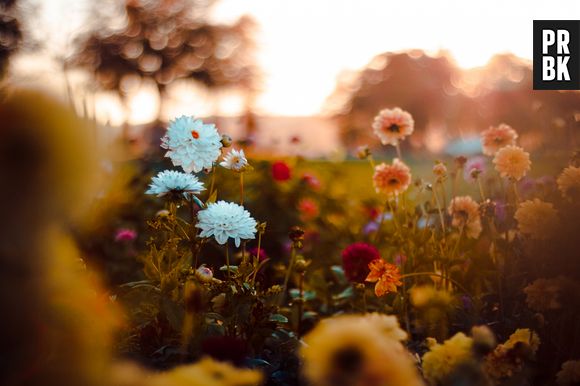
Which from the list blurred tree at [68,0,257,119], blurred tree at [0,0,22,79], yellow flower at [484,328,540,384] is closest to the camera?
yellow flower at [484,328,540,384]

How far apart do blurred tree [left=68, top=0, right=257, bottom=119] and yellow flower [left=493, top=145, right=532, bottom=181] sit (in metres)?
15.8

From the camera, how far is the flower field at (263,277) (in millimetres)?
792

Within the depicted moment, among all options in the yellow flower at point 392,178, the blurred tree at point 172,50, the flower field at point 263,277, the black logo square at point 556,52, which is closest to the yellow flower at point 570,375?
the flower field at point 263,277

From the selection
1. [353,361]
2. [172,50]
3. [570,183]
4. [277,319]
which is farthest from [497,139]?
[172,50]

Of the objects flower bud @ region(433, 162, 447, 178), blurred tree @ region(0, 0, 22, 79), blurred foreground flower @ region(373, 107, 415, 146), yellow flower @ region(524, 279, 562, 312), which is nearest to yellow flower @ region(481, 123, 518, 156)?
flower bud @ region(433, 162, 447, 178)

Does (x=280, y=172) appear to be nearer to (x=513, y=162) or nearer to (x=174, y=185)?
(x=513, y=162)

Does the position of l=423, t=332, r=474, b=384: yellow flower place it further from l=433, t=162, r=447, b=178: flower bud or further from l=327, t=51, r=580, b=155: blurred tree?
l=327, t=51, r=580, b=155: blurred tree

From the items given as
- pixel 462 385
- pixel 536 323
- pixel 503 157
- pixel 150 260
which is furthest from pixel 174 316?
pixel 503 157

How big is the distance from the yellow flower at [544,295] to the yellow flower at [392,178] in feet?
3.01

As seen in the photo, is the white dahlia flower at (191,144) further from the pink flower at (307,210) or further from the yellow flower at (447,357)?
the pink flower at (307,210)

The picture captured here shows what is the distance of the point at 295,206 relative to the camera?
468cm

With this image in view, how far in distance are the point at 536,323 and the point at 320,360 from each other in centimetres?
168

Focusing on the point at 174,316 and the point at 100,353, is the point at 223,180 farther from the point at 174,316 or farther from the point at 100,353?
the point at 100,353

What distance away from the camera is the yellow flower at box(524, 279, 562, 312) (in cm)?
208
